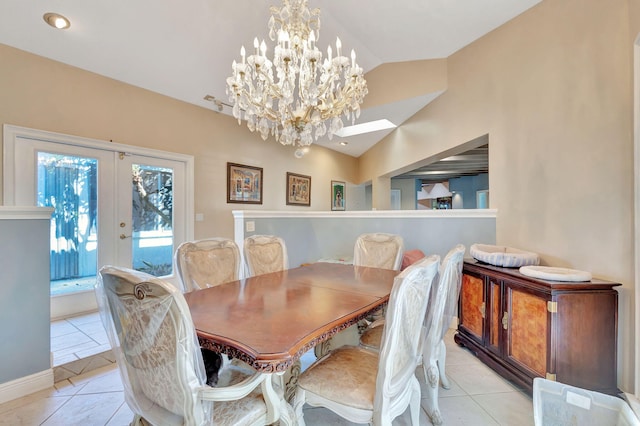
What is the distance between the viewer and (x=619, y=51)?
5.67 feet

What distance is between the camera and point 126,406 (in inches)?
70.8

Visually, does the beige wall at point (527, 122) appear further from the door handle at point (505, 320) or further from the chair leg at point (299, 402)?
the chair leg at point (299, 402)

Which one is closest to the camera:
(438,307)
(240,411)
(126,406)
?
(240,411)

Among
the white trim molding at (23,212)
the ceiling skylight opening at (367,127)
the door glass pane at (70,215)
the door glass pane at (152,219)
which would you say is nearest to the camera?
the white trim molding at (23,212)

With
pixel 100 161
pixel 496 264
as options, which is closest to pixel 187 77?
pixel 100 161

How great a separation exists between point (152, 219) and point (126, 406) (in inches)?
96.0

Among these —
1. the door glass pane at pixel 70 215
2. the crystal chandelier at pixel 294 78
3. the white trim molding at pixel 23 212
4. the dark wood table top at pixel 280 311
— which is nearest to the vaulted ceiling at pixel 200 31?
the crystal chandelier at pixel 294 78

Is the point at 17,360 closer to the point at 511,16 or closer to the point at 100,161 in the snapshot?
the point at 100,161

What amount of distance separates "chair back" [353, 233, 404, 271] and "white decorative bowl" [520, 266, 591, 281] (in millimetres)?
997

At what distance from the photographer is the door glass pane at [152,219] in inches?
141

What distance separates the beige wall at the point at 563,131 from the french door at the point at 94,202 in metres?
3.81

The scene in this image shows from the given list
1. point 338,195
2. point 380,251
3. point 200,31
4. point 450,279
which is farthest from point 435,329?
point 338,195

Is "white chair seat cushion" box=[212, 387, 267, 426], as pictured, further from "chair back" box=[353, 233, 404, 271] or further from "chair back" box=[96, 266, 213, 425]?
"chair back" box=[353, 233, 404, 271]

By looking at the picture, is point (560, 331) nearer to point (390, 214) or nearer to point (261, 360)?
point (261, 360)
